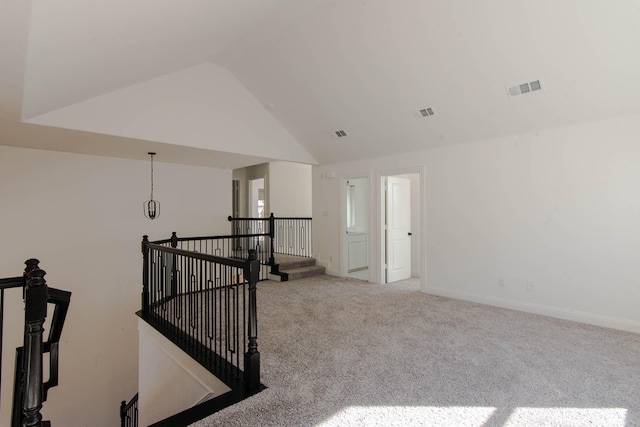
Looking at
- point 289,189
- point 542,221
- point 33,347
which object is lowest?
point 33,347

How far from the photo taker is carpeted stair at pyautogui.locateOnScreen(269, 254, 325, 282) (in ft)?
21.3

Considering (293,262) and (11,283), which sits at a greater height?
(11,283)

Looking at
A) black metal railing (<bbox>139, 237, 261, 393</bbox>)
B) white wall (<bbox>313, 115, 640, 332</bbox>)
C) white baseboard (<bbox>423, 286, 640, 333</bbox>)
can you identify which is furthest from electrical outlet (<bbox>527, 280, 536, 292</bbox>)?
black metal railing (<bbox>139, 237, 261, 393</bbox>)

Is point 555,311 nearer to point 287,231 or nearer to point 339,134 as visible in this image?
point 339,134

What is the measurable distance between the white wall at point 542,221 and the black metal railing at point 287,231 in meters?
3.31

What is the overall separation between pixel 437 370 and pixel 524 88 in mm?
3073

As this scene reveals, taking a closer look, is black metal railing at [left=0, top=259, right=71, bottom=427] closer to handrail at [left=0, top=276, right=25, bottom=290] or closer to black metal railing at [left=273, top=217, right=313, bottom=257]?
handrail at [left=0, top=276, right=25, bottom=290]

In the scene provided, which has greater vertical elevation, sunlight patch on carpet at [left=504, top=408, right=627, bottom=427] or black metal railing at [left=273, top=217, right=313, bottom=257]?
black metal railing at [left=273, top=217, right=313, bottom=257]

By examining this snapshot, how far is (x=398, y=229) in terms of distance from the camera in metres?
6.43

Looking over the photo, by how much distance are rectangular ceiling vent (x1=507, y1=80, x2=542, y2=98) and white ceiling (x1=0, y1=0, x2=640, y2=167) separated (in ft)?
0.21

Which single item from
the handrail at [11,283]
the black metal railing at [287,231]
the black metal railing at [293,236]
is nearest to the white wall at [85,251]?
the black metal railing at [287,231]

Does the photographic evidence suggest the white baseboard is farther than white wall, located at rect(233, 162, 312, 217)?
No

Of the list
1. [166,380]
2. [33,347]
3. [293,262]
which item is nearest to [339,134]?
[293,262]

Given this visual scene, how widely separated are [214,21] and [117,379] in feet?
19.4
